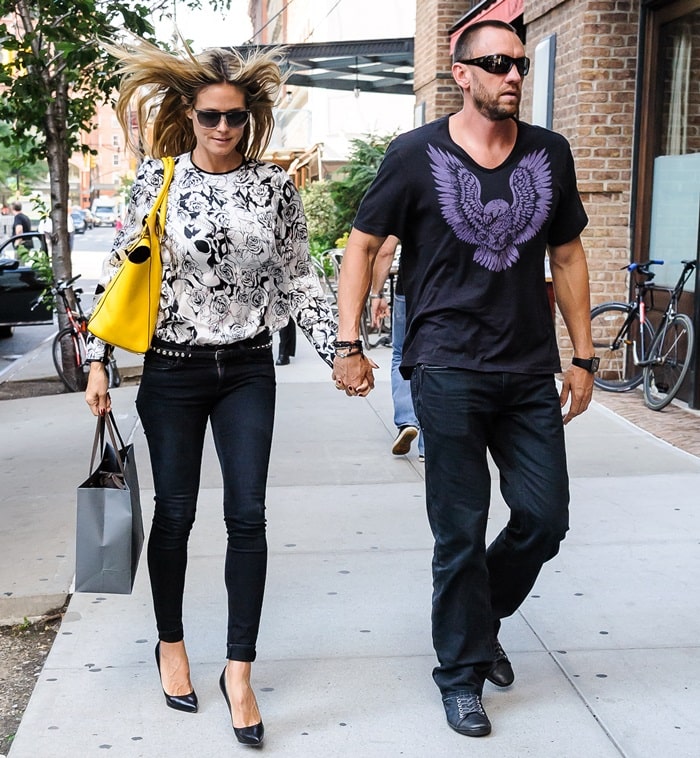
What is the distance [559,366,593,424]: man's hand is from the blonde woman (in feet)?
2.48

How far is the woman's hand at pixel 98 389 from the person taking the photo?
3.38 meters

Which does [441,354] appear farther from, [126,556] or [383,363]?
[383,363]

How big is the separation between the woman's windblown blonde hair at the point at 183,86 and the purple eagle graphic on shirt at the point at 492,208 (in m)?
0.58

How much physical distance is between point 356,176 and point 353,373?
1647cm

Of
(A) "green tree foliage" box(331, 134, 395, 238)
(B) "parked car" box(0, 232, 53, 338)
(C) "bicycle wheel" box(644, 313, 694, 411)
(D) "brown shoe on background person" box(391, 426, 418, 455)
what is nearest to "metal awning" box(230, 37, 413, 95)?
(A) "green tree foliage" box(331, 134, 395, 238)

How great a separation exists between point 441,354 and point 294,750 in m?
1.18

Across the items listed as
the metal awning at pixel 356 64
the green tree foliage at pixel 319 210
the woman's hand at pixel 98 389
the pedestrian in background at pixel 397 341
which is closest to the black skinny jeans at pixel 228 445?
the woman's hand at pixel 98 389

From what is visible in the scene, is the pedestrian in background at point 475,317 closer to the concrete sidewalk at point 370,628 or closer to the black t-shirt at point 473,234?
the black t-shirt at point 473,234

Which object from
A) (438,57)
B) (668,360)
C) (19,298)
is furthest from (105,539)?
(438,57)

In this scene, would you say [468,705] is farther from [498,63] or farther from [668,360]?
[668,360]

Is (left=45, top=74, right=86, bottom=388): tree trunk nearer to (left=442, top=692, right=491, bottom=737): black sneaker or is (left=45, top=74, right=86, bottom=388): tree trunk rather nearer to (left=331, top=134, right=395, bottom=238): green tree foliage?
(left=442, top=692, right=491, bottom=737): black sneaker

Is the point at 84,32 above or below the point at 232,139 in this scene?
above

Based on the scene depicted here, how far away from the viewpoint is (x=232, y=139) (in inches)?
133

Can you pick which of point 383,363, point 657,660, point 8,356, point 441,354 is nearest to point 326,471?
point 657,660
